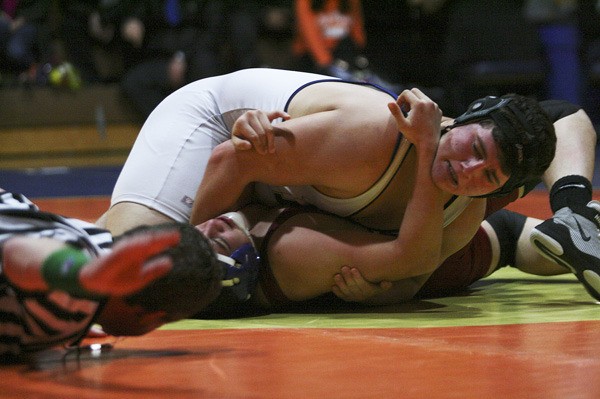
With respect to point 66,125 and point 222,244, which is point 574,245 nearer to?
point 222,244

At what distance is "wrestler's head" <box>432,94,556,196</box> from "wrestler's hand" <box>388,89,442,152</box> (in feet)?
0.11

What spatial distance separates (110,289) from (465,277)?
169 cm

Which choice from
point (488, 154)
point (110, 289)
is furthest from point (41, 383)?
point (488, 154)

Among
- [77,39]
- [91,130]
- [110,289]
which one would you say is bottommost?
[91,130]

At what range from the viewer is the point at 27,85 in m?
8.38

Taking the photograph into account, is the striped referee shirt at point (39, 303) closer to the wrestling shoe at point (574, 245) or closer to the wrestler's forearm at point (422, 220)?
the wrestler's forearm at point (422, 220)

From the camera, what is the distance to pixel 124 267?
1.54m

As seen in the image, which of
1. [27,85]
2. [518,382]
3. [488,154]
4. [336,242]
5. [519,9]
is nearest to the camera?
[518,382]

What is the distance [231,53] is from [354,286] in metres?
5.84

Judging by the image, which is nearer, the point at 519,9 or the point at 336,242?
the point at 336,242

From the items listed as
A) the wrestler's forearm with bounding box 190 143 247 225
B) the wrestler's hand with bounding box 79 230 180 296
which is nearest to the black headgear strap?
the wrestler's forearm with bounding box 190 143 247 225

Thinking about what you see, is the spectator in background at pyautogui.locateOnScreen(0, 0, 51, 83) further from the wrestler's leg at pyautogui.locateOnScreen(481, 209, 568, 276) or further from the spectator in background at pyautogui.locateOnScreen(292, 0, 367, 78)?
the wrestler's leg at pyautogui.locateOnScreen(481, 209, 568, 276)

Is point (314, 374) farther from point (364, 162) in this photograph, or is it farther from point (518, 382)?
point (364, 162)

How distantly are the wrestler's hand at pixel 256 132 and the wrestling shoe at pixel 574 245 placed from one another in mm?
728
